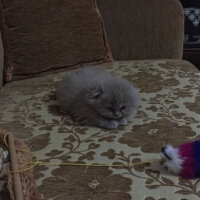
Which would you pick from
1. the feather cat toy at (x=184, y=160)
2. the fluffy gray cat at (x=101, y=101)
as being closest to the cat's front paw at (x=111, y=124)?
the fluffy gray cat at (x=101, y=101)

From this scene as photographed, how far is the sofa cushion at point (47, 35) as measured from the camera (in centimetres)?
131

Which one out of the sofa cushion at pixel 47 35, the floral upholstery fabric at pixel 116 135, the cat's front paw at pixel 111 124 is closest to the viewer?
the floral upholstery fabric at pixel 116 135

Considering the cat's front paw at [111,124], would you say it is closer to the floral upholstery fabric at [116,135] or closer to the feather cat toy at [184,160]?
the floral upholstery fabric at [116,135]

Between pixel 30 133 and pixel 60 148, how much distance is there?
0.43ft

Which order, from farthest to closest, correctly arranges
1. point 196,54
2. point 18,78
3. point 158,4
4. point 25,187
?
point 196,54
point 158,4
point 18,78
point 25,187

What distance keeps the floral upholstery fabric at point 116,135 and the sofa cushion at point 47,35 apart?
0.23 feet

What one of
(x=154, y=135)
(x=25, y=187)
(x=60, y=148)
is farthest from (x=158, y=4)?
(x=25, y=187)

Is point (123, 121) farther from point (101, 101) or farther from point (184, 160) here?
point (184, 160)

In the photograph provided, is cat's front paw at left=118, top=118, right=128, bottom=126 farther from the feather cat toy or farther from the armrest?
the armrest

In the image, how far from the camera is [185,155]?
2.44 feet

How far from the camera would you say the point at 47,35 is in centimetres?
134

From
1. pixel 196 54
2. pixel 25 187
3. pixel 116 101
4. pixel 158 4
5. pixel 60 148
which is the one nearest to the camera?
pixel 25 187

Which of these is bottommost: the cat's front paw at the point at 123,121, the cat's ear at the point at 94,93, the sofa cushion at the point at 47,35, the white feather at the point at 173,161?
the cat's front paw at the point at 123,121

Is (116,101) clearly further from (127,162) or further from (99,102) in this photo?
(127,162)
